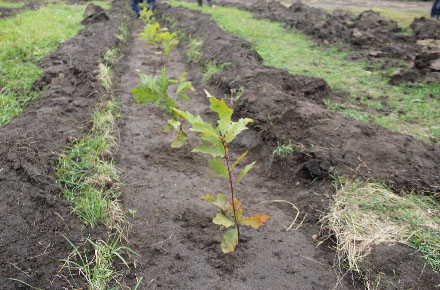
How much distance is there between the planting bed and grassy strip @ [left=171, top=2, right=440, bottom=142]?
43cm

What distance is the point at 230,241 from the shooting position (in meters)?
2.13

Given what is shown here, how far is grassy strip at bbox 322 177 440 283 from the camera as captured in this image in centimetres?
209

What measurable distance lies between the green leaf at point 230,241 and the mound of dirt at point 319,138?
2.69 ft

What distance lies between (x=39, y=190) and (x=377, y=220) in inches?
94.6

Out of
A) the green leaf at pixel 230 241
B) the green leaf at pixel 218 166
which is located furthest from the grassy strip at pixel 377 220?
the green leaf at pixel 218 166

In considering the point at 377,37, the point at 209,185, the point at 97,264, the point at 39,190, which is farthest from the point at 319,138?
the point at 377,37

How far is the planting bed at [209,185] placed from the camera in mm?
1996

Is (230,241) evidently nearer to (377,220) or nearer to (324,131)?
(377,220)

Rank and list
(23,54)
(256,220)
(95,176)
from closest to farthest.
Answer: (256,220) → (95,176) → (23,54)

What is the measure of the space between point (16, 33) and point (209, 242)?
582 centimetres

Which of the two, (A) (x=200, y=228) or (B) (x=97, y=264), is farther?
(A) (x=200, y=228)

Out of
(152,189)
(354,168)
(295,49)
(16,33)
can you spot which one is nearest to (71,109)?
(152,189)

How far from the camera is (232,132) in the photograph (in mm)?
1916

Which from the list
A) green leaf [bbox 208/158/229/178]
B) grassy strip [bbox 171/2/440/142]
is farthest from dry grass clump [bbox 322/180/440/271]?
grassy strip [bbox 171/2/440/142]
